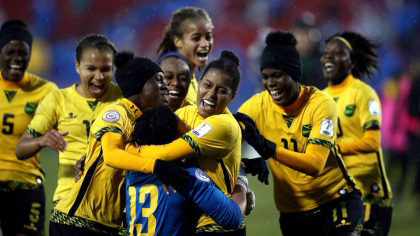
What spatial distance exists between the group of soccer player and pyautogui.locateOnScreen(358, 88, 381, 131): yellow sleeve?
12mm

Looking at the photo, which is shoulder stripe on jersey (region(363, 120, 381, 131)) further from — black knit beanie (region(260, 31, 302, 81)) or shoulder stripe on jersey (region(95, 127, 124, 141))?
shoulder stripe on jersey (region(95, 127, 124, 141))

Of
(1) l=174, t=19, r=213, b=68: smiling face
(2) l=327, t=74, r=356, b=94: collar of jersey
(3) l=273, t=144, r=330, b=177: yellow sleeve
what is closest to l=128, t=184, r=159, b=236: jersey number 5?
(3) l=273, t=144, r=330, b=177: yellow sleeve

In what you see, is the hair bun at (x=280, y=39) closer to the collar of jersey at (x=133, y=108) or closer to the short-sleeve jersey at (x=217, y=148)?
the short-sleeve jersey at (x=217, y=148)

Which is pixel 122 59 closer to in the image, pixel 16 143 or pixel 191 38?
pixel 191 38

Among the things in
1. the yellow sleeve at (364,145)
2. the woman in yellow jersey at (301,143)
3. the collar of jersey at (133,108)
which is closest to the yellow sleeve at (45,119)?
the collar of jersey at (133,108)

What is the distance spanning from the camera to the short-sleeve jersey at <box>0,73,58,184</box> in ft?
23.4

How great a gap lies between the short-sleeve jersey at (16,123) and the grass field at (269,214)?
3.61 metres

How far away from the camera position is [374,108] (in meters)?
7.38

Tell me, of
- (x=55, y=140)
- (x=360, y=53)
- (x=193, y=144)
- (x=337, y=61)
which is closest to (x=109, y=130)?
(x=193, y=144)

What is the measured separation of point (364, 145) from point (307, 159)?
5.24ft

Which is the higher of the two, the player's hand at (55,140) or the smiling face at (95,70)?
the smiling face at (95,70)

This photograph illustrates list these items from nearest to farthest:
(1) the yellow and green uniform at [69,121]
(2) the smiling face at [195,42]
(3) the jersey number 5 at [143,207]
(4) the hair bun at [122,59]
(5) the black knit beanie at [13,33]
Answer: (3) the jersey number 5 at [143,207]
(4) the hair bun at [122,59]
(1) the yellow and green uniform at [69,121]
(2) the smiling face at [195,42]
(5) the black knit beanie at [13,33]

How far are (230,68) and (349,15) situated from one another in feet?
46.4

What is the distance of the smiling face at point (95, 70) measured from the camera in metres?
6.15
